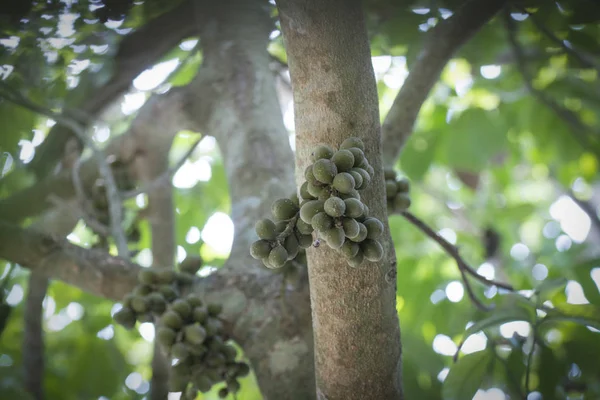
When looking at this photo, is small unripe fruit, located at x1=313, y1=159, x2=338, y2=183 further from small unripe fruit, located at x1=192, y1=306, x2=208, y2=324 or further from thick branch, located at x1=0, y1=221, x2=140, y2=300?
thick branch, located at x1=0, y1=221, x2=140, y2=300

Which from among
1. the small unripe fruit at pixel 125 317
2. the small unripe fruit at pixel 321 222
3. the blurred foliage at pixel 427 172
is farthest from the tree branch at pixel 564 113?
the small unripe fruit at pixel 125 317

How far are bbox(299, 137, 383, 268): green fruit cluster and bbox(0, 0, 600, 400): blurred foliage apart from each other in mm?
755

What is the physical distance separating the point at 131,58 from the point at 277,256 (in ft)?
6.21

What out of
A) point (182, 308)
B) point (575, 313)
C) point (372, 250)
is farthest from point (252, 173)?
point (575, 313)

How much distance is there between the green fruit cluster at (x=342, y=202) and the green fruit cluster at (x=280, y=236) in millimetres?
49

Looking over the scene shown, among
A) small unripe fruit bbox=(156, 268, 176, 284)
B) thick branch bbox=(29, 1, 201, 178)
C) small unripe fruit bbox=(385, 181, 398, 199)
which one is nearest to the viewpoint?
small unripe fruit bbox=(385, 181, 398, 199)

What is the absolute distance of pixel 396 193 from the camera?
1.79m

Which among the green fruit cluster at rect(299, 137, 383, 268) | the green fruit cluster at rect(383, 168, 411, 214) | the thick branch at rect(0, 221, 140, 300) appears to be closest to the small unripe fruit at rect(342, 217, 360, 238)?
the green fruit cluster at rect(299, 137, 383, 268)

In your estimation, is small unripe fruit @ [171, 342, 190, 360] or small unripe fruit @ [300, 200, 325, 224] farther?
small unripe fruit @ [171, 342, 190, 360]

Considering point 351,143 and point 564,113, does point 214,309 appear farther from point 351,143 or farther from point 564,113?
point 564,113

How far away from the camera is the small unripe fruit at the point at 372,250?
1.22m

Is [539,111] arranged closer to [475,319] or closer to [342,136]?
[475,319]

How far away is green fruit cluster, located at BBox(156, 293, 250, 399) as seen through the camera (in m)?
1.81

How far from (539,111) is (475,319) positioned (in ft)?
5.85
